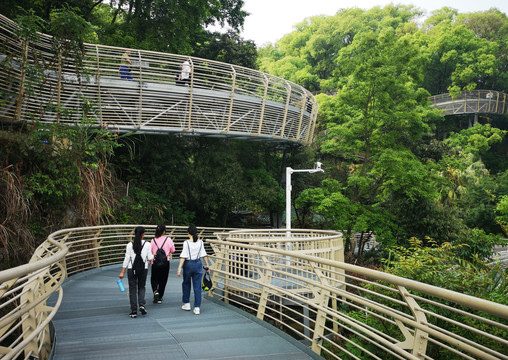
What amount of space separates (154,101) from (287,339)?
46.2 feet

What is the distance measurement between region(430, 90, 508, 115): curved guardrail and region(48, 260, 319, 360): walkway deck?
41.7 metres

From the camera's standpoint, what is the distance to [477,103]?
41656 millimetres

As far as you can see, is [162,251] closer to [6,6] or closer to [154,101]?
[154,101]

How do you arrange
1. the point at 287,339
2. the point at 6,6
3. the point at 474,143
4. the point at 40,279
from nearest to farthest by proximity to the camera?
the point at 40,279 < the point at 287,339 < the point at 6,6 < the point at 474,143

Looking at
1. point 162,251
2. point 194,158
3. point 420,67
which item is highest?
point 420,67

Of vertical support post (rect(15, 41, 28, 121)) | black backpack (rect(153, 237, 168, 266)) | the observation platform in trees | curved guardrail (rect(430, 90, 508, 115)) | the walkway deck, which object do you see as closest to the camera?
the walkway deck

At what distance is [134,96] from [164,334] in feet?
43.8

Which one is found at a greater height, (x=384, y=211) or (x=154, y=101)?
(x=154, y=101)

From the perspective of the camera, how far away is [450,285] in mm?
6312

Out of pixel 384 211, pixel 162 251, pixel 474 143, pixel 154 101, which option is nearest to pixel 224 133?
pixel 154 101

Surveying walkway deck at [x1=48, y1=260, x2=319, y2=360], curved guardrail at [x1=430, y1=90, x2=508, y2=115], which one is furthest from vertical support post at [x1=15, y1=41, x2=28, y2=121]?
curved guardrail at [x1=430, y1=90, x2=508, y2=115]

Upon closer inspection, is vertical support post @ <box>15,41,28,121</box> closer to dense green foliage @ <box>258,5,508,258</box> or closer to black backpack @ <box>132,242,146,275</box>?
black backpack @ <box>132,242,146,275</box>

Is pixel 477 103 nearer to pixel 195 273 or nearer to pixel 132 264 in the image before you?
pixel 195 273

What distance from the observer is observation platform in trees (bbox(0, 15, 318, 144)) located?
12.5m
